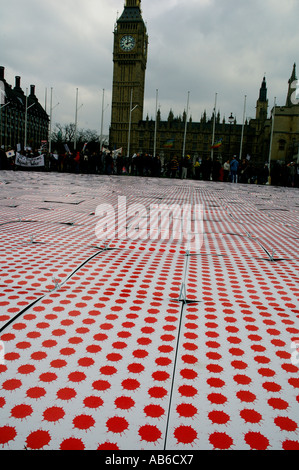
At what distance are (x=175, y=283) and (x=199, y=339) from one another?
0.86m

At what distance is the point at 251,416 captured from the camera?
122cm

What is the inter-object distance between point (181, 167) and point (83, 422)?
24.5m

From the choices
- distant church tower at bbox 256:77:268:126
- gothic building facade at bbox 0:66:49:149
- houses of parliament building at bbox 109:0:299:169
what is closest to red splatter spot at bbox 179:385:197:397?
gothic building facade at bbox 0:66:49:149

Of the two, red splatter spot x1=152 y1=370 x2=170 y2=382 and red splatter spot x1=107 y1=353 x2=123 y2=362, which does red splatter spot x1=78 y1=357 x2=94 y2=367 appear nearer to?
red splatter spot x1=107 y1=353 x2=123 y2=362

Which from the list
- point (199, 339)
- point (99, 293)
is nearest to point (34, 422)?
point (199, 339)

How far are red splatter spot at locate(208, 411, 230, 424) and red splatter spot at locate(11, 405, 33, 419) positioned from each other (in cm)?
57

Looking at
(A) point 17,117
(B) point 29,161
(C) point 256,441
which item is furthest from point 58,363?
(A) point 17,117

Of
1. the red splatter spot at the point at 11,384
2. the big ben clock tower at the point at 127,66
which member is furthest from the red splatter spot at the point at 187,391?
the big ben clock tower at the point at 127,66

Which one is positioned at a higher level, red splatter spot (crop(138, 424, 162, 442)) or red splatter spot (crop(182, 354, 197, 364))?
red splatter spot (crop(182, 354, 197, 364))

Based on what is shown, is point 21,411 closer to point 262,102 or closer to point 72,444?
point 72,444

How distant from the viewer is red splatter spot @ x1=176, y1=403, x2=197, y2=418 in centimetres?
121

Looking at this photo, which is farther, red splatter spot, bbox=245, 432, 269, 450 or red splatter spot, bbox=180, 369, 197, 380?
red splatter spot, bbox=180, 369, 197, 380

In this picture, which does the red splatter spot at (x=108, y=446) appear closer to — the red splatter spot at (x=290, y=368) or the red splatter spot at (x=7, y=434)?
the red splatter spot at (x=7, y=434)

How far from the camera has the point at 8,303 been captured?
2037mm
